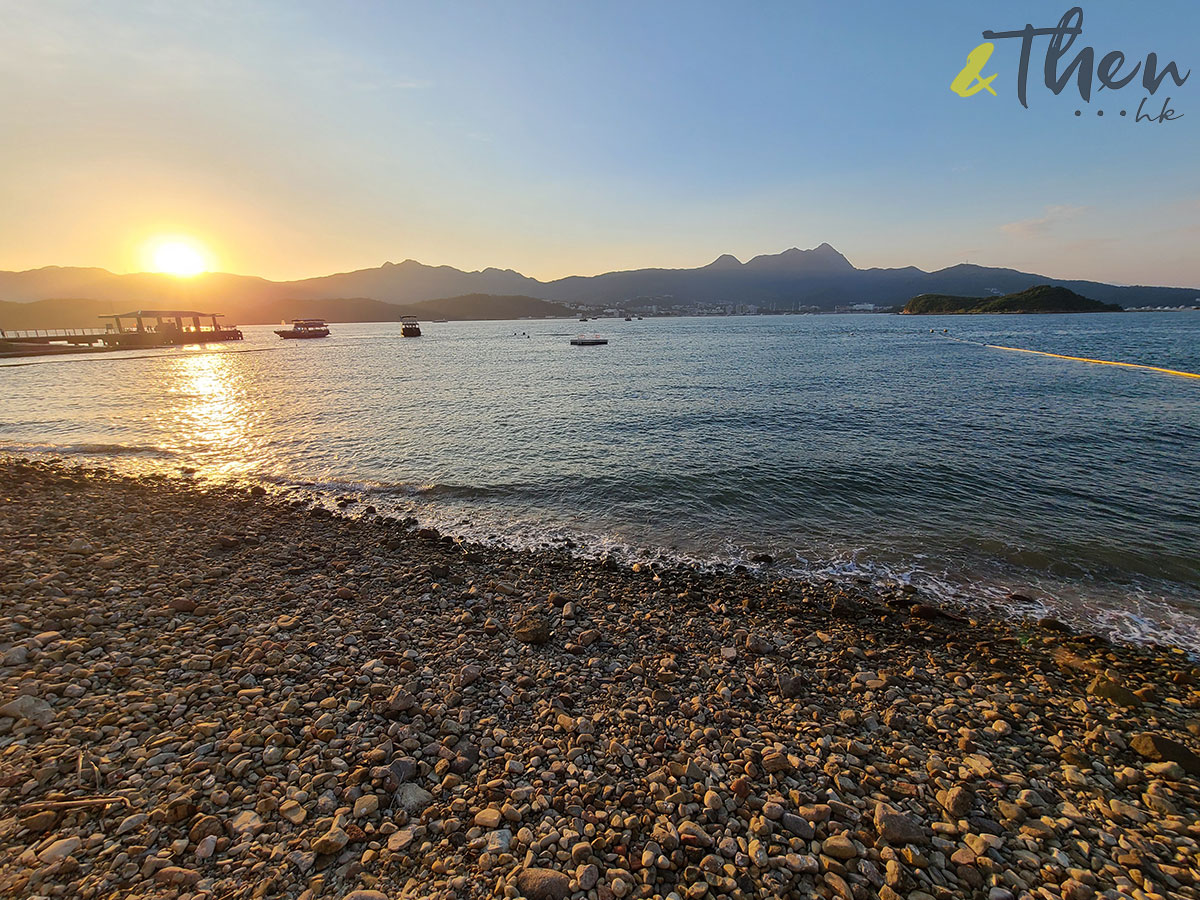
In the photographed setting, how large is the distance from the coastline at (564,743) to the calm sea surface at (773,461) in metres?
3.30

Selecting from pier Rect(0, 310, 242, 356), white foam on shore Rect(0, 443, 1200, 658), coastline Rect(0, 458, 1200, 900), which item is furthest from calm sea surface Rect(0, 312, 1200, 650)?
pier Rect(0, 310, 242, 356)

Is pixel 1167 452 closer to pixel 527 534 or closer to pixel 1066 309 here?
pixel 527 534

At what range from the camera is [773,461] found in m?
20.1

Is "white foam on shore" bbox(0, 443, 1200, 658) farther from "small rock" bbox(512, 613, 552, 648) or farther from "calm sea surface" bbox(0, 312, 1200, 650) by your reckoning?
"small rock" bbox(512, 613, 552, 648)

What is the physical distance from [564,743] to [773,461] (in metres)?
16.6

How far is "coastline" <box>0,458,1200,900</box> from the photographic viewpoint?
4262mm

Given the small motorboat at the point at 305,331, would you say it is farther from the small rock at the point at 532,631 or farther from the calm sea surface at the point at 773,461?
the small rock at the point at 532,631

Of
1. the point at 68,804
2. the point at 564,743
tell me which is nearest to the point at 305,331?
the point at 68,804

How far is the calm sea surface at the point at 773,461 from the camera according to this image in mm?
12188

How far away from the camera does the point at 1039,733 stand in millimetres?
6227

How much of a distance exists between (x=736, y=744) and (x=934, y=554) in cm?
974

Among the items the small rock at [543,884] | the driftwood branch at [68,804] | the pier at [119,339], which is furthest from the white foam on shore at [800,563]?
the pier at [119,339]

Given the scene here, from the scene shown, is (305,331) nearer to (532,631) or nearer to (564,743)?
(532,631)

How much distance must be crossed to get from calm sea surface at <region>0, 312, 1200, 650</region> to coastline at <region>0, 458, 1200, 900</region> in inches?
130
